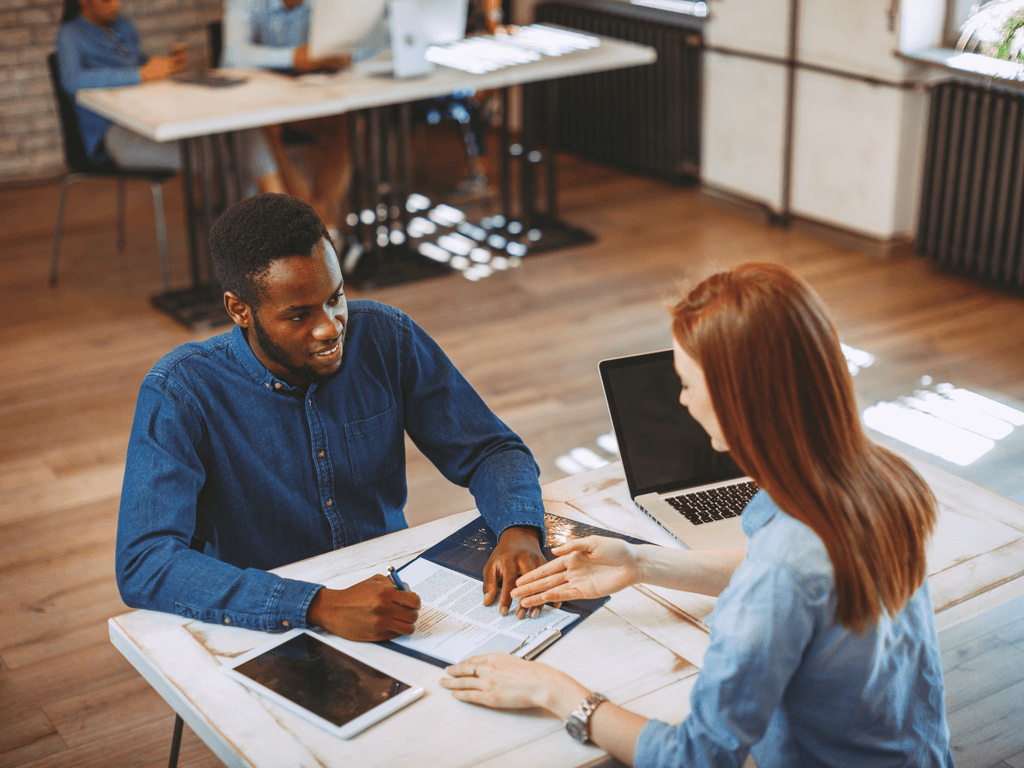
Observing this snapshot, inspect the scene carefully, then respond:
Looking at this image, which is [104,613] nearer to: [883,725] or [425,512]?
[425,512]

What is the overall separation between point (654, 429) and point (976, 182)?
125 inches

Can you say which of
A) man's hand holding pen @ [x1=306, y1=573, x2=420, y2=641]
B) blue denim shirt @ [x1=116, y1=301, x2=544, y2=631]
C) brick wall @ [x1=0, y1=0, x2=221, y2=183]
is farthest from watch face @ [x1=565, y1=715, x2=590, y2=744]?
brick wall @ [x1=0, y1=0, x2=221, y2=183]

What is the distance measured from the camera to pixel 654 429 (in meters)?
1.76

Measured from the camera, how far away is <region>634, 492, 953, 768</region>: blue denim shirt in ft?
3.56

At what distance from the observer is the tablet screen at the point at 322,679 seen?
126 cm

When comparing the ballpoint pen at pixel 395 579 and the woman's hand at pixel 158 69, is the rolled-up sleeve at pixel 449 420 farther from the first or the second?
the woman's hand at pixel 158 69

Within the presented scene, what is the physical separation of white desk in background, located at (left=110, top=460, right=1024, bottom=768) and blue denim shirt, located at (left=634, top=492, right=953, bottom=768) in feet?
0.44

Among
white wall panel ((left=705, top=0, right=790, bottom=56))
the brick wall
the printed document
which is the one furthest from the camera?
the brick wall

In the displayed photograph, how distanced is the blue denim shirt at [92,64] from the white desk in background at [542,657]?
327cm

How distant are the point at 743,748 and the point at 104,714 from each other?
1607 mm

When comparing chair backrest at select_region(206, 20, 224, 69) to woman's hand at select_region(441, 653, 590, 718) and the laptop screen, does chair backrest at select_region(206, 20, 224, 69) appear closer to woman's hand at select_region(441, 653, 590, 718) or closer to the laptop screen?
the laptop screen

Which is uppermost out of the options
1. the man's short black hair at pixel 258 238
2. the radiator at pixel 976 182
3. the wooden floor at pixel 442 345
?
the man's short black hair at pixel 258 238

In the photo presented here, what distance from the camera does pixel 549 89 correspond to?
489 cm

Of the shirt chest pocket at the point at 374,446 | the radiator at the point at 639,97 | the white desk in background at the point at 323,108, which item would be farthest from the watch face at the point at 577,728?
the radiator at the point at 639,97
